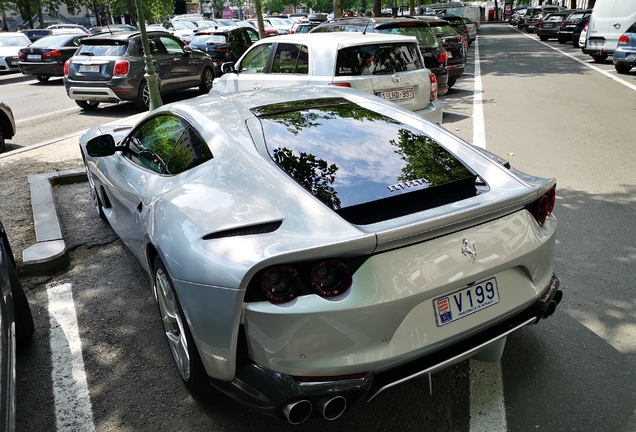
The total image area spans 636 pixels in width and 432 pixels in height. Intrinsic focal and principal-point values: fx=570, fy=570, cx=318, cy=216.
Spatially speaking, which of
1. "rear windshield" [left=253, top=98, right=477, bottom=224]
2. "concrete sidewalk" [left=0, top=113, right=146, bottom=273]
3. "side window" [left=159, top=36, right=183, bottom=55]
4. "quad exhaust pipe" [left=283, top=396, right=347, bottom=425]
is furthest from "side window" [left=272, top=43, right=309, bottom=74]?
"side window" [left=159, top=36, right=183, bottom=55]

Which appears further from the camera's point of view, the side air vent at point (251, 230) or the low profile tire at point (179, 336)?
the low profile tire at point (179, 336)

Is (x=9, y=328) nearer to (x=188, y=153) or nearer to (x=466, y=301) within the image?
(x=188, y=153)

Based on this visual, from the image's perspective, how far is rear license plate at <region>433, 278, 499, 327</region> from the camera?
2.51 m

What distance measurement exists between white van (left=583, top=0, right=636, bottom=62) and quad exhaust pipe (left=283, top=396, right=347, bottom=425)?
19.3 metres

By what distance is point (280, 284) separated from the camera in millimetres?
2354

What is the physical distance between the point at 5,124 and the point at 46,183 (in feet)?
11.4

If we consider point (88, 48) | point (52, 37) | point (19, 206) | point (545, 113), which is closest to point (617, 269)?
point (19, 206)

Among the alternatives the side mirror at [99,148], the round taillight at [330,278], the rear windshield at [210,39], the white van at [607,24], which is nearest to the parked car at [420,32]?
the side mirror at [99,148]

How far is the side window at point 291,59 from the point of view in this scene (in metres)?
7.76

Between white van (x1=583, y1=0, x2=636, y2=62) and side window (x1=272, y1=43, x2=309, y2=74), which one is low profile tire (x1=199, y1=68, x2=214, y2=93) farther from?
white van (x1=583, y1=0, x2=636, y2=62)

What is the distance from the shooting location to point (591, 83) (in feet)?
48.6

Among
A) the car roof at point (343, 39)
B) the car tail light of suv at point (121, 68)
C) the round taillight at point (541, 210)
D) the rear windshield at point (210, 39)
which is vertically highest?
the car roof at point (343, 39)

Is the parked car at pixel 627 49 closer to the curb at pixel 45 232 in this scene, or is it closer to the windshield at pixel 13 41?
the curb at pixel 45 232

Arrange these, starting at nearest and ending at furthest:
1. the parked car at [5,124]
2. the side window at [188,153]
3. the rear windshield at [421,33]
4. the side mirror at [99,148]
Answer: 1. the side window at [188,153]
2. the side mirror at [99,148]
3. the parked car at [5,124]
4. the rear windshield at [421,33]
